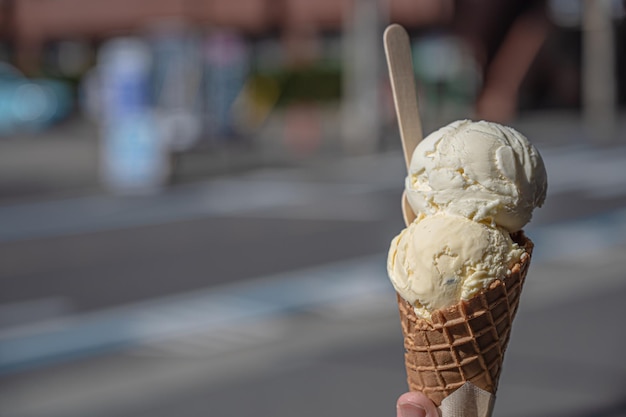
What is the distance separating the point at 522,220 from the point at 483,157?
0.19m

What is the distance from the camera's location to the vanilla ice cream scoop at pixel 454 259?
92.4 inches

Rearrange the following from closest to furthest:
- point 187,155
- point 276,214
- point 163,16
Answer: point 276,214, point 187,155, point 163,16

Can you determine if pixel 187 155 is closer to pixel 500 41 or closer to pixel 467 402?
pixel 500 41

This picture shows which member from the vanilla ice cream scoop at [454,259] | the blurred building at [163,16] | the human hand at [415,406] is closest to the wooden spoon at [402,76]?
the vanilla ice cream scoop at [454,259]

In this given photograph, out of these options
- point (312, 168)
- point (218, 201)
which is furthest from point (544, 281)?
point (312, 168)

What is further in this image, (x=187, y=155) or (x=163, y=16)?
(x=163, y=16)

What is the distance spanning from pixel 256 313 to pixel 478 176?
5.56 meters

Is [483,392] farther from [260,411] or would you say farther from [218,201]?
[218,201]

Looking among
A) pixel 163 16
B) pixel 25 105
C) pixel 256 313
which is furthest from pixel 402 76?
pixel 163 16

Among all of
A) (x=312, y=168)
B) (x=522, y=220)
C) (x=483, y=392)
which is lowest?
(x=312, y=168)

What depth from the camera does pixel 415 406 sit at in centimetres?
235

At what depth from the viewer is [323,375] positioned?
6.25 metres

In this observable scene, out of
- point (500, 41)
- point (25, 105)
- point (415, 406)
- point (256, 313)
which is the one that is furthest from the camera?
point (25, 105)

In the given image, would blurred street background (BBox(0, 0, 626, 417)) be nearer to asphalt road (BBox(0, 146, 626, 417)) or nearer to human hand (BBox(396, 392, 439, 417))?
asphalt road (BBox(0, 146, 626, 417))
